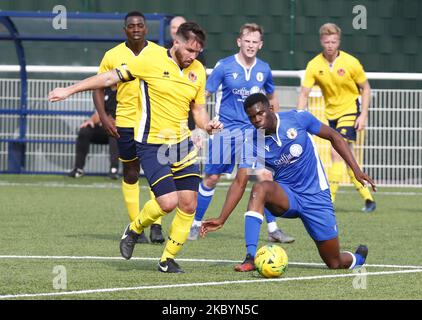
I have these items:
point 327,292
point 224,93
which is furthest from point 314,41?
point 327,292

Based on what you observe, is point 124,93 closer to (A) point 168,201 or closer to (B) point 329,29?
(A) point 168,201

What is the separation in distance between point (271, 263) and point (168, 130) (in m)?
1.58

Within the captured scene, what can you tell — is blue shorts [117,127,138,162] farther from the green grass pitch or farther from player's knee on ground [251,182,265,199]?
player's knee on ground [251,182,265,199]

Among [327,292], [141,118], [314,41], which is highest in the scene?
[314,41]

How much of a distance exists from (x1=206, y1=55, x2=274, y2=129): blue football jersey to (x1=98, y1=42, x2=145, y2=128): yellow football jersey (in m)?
1.17

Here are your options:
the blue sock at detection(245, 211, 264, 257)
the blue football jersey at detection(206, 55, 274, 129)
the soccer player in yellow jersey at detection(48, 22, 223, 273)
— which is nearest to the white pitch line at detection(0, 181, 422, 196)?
the blue football jersey at detection(206, 55, 274, 129)

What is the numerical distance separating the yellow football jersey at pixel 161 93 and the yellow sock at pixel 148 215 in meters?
0.55

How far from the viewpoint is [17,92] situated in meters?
21.7

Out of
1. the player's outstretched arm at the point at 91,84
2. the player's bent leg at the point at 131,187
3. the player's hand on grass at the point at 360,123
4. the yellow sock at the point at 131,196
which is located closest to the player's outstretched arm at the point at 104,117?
the player's bent leg at the point at 131,187

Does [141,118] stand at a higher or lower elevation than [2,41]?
lower

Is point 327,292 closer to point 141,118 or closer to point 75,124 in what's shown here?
point 141,118

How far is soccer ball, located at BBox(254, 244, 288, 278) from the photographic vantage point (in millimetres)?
9609

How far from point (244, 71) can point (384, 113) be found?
305 inches

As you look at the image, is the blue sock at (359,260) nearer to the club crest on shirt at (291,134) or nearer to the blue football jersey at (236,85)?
the club crest on shirt at (291,134)
